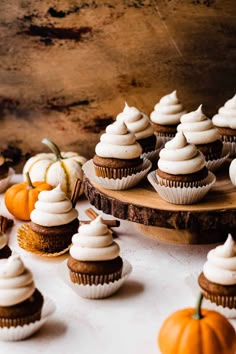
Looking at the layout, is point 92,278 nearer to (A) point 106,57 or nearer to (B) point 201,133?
(B) point 201,133

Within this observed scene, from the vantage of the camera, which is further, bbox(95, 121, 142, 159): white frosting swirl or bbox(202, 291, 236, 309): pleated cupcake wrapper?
bbox(95, 121, 142, 159): white frosting swirl

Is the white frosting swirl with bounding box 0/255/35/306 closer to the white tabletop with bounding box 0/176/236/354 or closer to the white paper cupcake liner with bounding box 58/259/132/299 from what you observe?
the white tabletop with bounding box 0/176/236/354

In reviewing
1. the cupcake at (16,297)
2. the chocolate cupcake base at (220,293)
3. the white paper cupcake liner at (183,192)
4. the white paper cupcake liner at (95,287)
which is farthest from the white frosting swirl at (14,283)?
the white paper cupcake liner at (183,192)

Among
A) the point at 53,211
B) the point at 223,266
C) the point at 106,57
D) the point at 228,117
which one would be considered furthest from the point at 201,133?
the point at 106,57

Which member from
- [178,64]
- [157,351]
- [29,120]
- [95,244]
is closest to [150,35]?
[178,64]

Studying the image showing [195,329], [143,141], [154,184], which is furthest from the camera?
[143,141]

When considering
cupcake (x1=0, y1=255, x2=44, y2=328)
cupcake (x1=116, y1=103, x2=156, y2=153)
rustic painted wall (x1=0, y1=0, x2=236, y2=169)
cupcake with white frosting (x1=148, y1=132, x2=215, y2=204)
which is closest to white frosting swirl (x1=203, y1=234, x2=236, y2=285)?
cupcake with white frosting (x1=148, y1=132, x2=215, y2=204)

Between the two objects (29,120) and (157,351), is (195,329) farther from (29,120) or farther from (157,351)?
(29,120)
